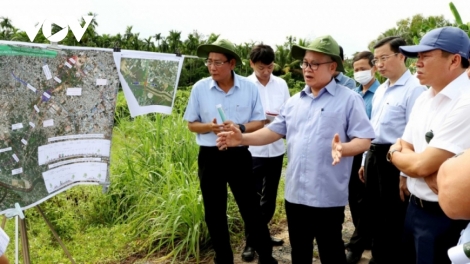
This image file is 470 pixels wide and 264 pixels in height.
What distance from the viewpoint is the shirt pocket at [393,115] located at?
312 cm

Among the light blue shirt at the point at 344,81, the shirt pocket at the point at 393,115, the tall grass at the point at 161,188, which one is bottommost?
the tall grass at the point at 161,188

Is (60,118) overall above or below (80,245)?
above

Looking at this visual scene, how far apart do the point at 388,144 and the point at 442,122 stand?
3.75 ft

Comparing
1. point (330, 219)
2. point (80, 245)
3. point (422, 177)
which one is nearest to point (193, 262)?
point (80, 245)

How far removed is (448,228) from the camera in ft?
6.72

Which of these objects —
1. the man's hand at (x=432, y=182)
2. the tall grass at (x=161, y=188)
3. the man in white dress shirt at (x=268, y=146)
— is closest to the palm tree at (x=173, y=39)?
the tall grass at (x=161, y=188)

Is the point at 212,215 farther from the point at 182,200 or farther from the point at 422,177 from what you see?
the point at 422,177

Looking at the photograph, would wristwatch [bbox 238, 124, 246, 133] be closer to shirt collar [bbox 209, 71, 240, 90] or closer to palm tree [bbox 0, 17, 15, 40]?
shirt collar [bbox 209, 71, 240, 90]

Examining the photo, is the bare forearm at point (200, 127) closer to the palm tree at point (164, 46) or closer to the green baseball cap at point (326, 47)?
the green baseball cap at point (326, 47)

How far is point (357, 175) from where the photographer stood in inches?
159

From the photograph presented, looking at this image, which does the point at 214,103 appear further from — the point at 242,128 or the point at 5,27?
the point at 5,27

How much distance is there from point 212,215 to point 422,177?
170 cm

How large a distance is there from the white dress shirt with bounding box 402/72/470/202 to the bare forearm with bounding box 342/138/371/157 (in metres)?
0.22

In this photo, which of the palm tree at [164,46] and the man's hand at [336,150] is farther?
the palm tree at [164,46]
